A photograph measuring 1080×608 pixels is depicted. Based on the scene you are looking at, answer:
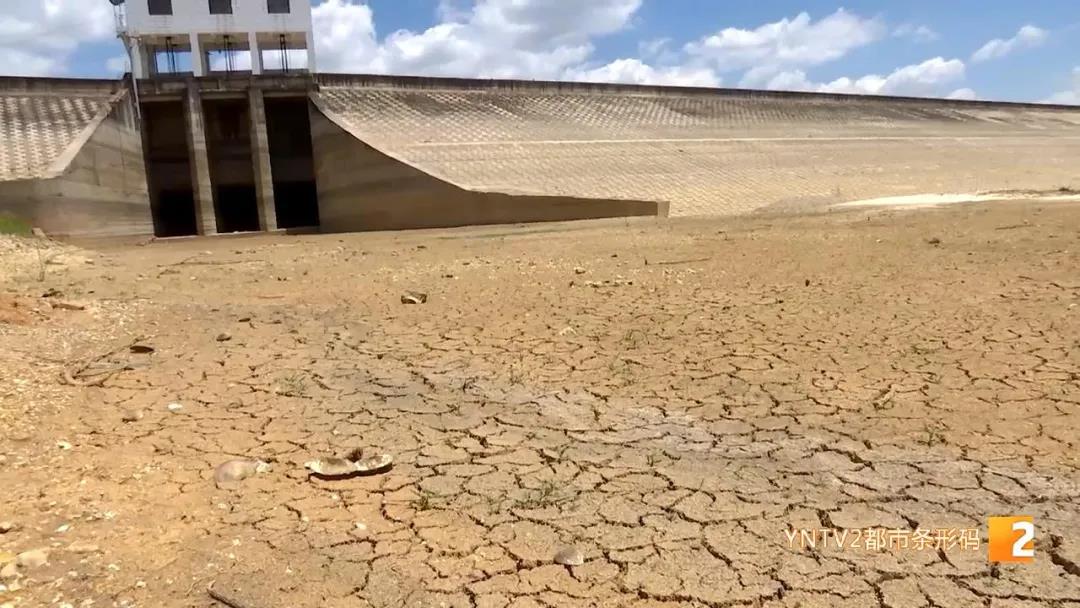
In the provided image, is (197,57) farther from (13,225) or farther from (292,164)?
(13,225)

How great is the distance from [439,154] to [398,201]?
1.87 meters

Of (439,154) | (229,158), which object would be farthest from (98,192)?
(439,154)

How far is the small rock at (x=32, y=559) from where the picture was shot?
2.24m

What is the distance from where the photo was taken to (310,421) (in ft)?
12.0

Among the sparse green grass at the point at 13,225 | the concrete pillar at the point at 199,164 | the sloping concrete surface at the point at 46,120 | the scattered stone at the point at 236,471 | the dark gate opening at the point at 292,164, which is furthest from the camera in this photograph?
the dark gate opening at the point at 292,164

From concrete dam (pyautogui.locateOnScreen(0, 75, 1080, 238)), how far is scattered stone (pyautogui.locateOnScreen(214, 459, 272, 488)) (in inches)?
496

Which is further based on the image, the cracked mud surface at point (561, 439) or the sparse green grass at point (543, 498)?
the sparse green grass at point (543, 498)

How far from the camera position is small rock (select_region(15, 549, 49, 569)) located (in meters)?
2.24

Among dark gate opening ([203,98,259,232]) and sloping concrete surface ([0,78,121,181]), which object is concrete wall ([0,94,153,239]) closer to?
sloping concrete surface ([0,78,121,181])

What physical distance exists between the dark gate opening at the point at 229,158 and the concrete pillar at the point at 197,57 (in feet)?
23.4

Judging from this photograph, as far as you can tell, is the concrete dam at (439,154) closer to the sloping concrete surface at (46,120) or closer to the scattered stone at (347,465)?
the sloping concrete surface at (46,120)

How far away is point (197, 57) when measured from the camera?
2878 cm

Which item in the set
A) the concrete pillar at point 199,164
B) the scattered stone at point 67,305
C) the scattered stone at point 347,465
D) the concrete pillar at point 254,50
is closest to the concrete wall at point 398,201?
the concrete pillar at point 199,164

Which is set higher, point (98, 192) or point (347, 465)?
point (98, 192)
